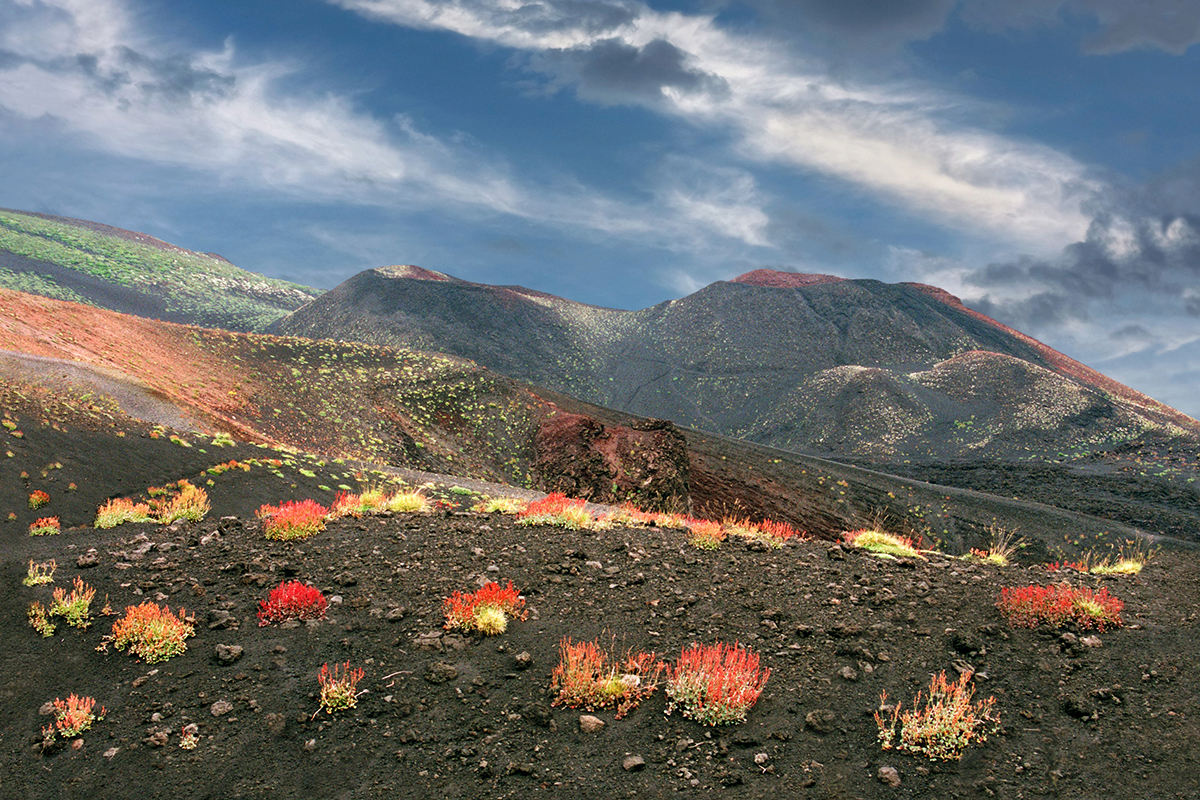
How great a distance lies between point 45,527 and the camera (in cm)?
1173

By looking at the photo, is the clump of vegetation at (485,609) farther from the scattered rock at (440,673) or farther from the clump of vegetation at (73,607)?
the clump of vegetation at (73,607)

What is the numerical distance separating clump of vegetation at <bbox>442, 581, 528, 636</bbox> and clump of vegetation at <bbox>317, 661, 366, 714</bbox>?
3.71 ft

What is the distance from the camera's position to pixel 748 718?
17.7 ft

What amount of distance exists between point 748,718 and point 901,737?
45.6 inches

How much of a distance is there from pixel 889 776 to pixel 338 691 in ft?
14.7

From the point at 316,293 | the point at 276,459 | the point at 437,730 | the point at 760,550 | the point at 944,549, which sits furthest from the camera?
the point at 316,293

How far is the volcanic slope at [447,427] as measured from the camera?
77.9ft

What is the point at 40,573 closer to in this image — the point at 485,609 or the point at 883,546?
the point at 485,609

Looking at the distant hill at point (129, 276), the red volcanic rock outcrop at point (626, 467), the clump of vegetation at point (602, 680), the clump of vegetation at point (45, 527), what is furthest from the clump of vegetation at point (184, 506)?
the distant hill at point (129, 276)

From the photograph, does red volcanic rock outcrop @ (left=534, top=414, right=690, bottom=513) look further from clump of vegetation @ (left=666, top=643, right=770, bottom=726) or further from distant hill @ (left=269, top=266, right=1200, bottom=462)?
distant hill @ (left=269, top=266, right=1200, bottom=462)

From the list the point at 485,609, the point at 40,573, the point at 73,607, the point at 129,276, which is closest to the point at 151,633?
the point at 73,607

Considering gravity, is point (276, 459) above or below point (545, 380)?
below

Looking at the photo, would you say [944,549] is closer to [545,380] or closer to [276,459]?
[276,459]

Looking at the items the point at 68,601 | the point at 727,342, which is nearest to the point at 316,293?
the point at 727,342
